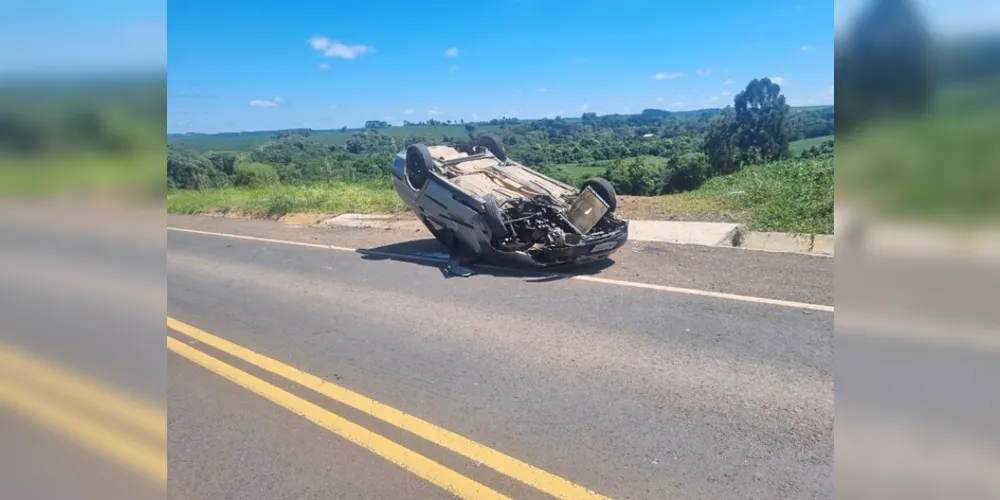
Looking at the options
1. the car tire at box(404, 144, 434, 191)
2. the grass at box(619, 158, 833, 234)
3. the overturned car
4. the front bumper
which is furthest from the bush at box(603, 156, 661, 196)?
the front bumper

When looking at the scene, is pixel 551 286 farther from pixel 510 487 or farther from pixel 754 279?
pixel 510 487

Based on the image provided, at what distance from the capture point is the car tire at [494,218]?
882 centimetres

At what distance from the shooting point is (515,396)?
4512 millimetres

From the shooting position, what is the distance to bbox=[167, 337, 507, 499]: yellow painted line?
3334 mm

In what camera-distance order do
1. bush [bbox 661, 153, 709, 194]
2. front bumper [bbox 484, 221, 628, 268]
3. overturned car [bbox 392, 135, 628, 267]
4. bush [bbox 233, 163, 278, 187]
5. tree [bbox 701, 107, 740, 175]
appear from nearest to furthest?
front bumper [bbox 484, 221, 628, 268] → overturned car [bbox 392, 135, 628, 267] → bush [bbox 661, 153, 709, 194] → tree [bbox 701, 107, 740, 175] → bush [bbox 233, 163, 278, 187]

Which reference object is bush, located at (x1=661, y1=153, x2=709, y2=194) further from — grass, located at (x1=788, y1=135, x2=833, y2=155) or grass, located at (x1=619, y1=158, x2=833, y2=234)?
grass, located at (x1=788, y1=135, x2=833, y2=155)

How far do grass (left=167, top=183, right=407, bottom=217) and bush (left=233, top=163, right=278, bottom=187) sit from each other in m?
0.36
